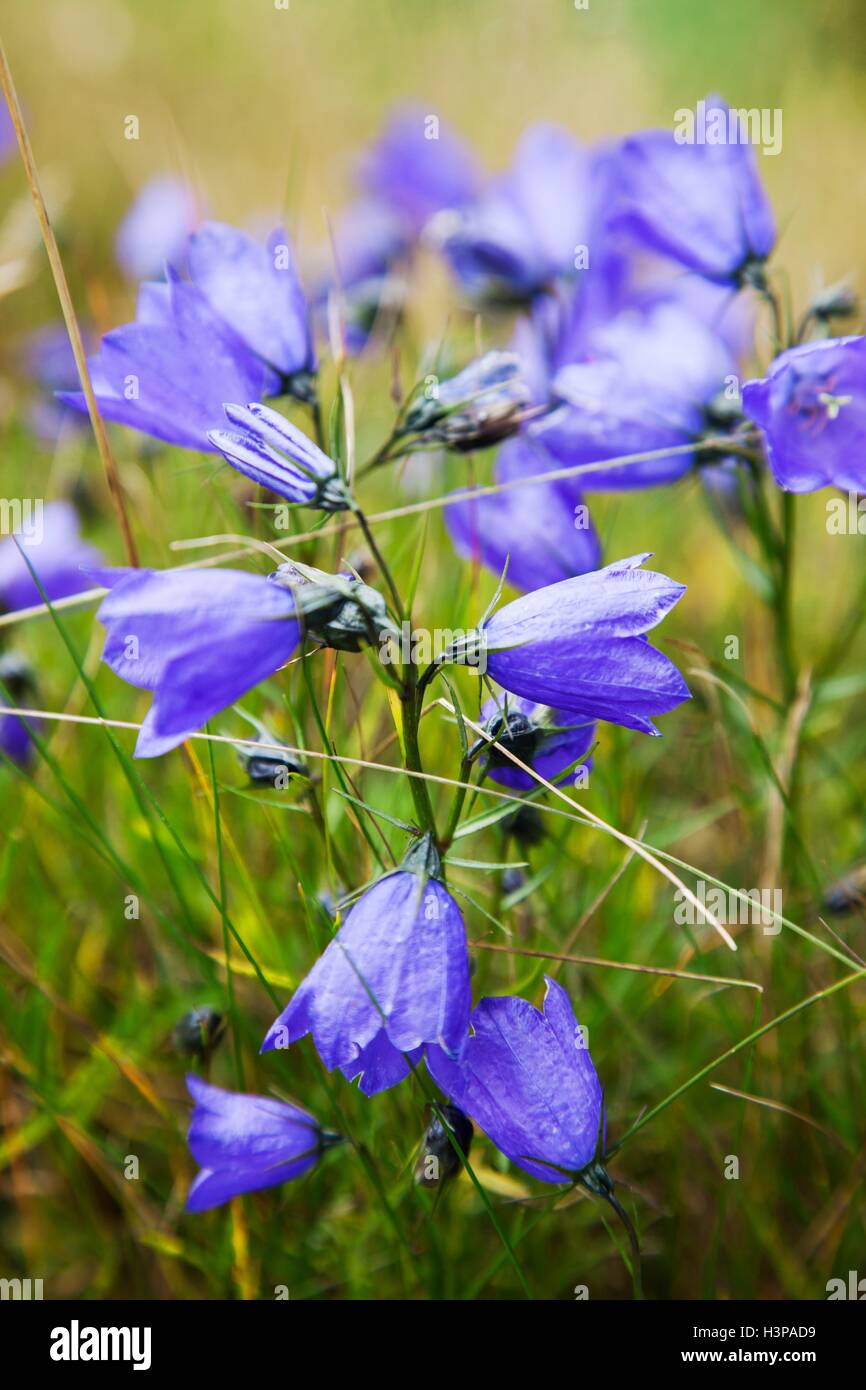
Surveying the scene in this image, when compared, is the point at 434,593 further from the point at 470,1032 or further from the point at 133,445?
the point at 470,1032

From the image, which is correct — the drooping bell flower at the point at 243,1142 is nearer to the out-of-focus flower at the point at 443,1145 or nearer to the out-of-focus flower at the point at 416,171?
the out-of-focus flower at the point at 443,1145

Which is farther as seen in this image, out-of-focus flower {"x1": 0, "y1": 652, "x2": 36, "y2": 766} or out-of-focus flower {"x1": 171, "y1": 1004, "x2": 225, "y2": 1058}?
out-of-focus flower {"x1": 0, "y1": 652, "x2": 36, "y2": 766}

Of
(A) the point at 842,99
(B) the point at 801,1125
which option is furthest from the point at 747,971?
(A) the point at 842,99

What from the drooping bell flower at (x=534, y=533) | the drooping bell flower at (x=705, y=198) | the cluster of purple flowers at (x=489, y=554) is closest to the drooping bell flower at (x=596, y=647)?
the cluster of purple flowers at (x=489, y=554)

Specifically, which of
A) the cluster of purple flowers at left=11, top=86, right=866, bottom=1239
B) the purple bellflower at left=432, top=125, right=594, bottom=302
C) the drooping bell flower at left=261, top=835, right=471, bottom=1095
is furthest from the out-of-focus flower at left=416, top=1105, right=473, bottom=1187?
the purple bellflower at left=432, top=125, right=594, bottom=302

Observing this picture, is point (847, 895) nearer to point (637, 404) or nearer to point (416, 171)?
point (637, 404)

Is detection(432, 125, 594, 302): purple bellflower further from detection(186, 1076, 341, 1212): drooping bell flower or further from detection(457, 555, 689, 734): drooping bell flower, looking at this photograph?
detection(186, 1076, 341, 1212): drooping bell flower
